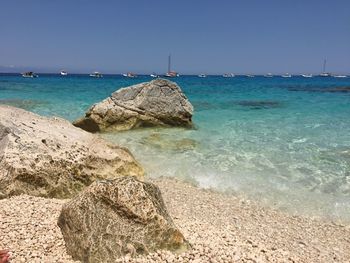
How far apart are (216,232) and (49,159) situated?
3.31 m

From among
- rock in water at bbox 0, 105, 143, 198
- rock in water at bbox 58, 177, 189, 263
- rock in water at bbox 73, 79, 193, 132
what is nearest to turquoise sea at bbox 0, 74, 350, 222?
rock in water at bbox 73, 79, 193, 132

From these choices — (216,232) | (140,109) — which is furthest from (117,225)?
(140,109)

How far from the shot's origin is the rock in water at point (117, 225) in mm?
4477

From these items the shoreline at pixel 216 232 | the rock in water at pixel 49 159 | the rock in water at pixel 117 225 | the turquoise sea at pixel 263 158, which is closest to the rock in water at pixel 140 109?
the turquoise sea at pixel 263 158

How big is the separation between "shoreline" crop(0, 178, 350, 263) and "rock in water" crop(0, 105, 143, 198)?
0.33m

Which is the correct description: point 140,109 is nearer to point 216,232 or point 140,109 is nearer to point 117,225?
point 216,232

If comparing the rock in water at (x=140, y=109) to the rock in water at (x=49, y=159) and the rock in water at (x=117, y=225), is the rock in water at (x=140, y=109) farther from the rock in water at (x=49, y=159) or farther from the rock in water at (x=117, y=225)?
the rock in water at (x=117, y=225)

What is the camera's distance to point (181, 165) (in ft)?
33.7

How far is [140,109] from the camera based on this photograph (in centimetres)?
1563

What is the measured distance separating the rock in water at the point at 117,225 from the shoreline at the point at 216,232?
15 centimetres

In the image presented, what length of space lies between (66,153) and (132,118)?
818cm

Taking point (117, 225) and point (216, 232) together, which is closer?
point (117, 225)

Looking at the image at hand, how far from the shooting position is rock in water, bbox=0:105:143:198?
643cm

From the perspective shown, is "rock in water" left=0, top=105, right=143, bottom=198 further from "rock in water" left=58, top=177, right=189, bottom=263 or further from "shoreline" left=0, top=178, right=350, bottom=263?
"rock in water" left=58, top=177, right=189, bottom=263
